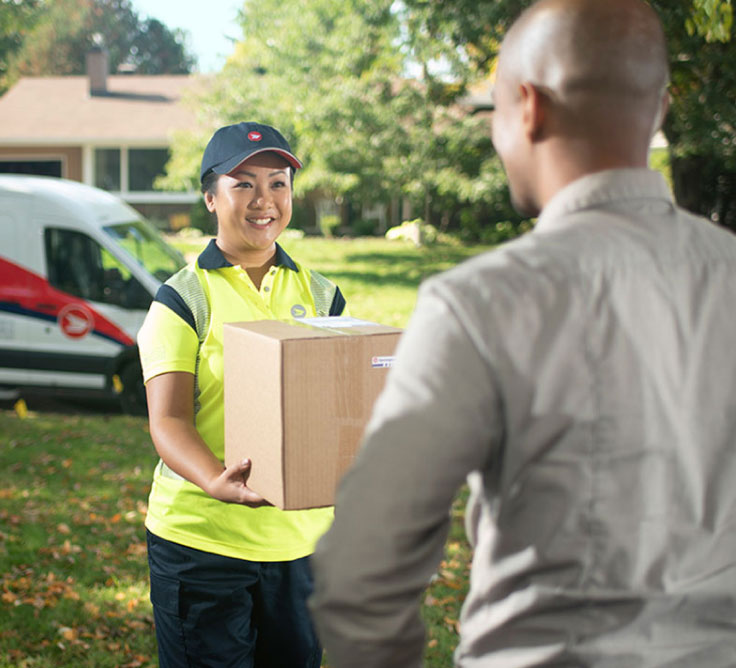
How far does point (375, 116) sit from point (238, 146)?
1813 centimetres

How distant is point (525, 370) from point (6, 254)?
9367mm

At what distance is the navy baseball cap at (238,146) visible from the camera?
270cm

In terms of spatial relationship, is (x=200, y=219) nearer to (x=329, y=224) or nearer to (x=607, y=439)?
(x=329, y=224)

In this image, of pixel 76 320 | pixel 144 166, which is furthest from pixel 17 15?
pixel 144 166

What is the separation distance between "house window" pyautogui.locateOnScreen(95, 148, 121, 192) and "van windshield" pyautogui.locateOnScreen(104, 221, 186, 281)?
25384 millimetres

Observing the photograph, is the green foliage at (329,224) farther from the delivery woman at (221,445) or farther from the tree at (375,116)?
the delivery woman at (221,445)

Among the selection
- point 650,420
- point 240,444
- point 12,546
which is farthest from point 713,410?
point 12,546

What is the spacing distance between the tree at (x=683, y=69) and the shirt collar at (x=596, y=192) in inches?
289

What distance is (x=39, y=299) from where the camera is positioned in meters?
9.63

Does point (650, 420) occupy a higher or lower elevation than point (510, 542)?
higher

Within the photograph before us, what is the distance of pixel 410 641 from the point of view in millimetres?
1340

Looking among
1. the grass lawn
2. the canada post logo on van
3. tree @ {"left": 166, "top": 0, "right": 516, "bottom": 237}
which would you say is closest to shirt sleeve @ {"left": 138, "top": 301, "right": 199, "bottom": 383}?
the grass lawn

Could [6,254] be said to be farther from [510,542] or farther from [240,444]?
[510,542]

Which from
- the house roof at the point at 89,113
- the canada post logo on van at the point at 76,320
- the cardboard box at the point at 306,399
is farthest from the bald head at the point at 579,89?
the house roof at the point at 89,113
